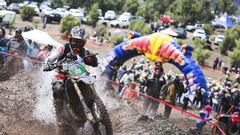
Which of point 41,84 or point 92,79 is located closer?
point 92,79

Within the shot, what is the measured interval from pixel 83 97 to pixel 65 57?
79 centimetres

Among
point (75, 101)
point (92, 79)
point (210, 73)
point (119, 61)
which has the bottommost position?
point (210, 73)

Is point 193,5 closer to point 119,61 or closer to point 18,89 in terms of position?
point 119,61

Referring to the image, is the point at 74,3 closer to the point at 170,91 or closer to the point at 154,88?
the point at 154,88

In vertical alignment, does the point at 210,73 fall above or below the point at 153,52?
below

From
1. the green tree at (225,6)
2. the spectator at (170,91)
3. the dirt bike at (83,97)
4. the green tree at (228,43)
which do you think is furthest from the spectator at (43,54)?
the green tree at (225,6)

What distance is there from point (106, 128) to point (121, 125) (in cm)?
228

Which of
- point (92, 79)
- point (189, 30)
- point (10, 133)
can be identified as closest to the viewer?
point (92, 79)

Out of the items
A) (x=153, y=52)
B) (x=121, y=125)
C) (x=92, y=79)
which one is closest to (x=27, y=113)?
(x=121, y=125)

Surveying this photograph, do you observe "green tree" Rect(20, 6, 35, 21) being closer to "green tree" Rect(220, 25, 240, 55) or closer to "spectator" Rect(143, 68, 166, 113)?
"green tree" Rect(220, 25, 240, 55)

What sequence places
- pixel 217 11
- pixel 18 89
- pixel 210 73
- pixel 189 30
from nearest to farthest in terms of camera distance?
1. pixel 18 89
2. pixel 210 73
3. pixel 189 30
4. pixel 217 11

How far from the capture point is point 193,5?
2549 inches

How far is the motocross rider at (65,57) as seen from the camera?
7.01 metres

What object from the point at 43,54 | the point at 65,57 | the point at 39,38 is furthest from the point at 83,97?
the point at 39,38
